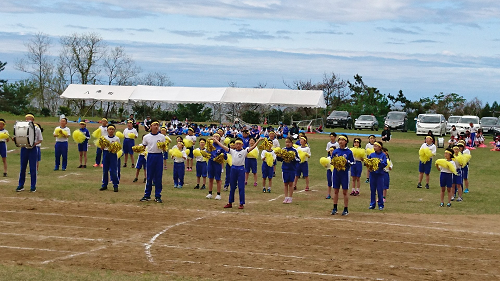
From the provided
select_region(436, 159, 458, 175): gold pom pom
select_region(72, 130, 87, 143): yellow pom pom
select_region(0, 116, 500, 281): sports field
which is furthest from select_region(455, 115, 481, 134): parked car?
select_region(72, 130, 87, 143): yellow pom pom

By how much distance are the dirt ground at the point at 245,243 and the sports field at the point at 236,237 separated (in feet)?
0.07

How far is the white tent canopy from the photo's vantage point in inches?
2005

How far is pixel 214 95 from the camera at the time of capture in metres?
52.0

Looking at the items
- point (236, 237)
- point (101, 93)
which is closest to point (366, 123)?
point (101, 93)

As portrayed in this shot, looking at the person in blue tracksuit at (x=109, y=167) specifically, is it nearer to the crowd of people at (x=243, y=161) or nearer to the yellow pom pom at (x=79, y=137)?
the crowd of people at (x=243, y=161)

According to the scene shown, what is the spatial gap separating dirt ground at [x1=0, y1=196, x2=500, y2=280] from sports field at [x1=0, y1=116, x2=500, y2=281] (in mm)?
22

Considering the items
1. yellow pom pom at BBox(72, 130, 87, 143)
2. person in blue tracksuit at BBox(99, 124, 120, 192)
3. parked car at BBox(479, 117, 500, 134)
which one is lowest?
person in blue tracksuit at BBox(99, 124, 120, 192)

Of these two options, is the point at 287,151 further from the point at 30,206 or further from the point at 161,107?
the point at 161,107

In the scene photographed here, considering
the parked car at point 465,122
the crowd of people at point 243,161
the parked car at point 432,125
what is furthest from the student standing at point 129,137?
the parked car at point 465,122

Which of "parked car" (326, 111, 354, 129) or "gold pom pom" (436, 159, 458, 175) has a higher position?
"parked car" (326, 111, 354, 129)

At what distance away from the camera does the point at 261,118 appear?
62906mm

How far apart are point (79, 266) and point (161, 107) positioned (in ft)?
196

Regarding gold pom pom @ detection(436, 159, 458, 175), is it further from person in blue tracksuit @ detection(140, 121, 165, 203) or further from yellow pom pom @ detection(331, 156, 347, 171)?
person in blue tracksuit @ detection(140, 121, 165, 203)

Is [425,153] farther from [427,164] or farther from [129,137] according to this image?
[129,137]
